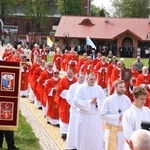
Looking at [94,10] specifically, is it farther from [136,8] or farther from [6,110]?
Answer: [6,110]

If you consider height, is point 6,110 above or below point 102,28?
below

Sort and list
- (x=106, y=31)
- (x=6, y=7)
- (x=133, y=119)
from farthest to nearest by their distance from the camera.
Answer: (x=6, y=7)
(x=106, y=31)
(x=133, y=119)

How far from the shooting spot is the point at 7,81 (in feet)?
28.2

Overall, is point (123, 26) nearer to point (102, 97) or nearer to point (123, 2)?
point (123, 2)

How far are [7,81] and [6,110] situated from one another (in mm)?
610

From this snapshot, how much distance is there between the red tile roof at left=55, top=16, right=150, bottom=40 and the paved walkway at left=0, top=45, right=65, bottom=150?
36.3m

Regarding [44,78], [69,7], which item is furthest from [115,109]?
[69,7]

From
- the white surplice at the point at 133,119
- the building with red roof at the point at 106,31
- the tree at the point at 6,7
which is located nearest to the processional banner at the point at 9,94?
the white surplice at the point at 133,119

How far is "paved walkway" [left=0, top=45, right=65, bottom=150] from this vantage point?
10.5 metres

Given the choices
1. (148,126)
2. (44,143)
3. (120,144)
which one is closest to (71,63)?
(44,143)

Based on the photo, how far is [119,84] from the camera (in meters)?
7.87

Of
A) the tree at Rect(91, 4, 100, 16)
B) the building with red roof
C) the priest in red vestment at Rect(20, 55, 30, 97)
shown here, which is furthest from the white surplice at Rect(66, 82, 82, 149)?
the tree at Rect(91, 4, 100, 16)

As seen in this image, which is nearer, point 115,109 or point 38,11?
point 115,109

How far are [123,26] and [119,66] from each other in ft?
121
